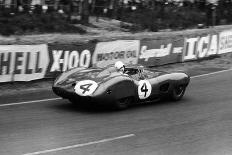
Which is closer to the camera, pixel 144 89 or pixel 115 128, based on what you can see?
pixel 115 128

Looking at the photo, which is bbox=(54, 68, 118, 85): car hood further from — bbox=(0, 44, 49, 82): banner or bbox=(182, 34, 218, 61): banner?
bbox=(182, 34, 218, 61): banner

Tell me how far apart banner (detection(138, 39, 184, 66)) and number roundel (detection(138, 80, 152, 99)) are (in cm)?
596

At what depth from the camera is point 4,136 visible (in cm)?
784

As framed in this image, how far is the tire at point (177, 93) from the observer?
12.0 metres

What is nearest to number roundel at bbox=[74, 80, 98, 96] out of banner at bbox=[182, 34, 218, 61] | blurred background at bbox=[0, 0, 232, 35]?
blurred background at bbox=[0, 0, 232, 35]

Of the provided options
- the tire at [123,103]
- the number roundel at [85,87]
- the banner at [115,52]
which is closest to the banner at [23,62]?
the banner at [115,52]

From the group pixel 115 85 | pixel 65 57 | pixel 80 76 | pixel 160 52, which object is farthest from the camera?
pixel 160 52

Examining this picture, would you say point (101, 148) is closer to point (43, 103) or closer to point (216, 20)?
point (43, 103)

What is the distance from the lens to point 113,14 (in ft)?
75.7

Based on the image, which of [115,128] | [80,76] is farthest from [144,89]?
[115,128]

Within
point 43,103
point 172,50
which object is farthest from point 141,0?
point 43,103

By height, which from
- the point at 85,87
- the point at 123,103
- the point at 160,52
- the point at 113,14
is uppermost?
the point at 85,87

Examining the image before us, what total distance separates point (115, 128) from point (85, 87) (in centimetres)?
125

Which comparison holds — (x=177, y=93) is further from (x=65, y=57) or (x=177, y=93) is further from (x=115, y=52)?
(x=115, y=52)
